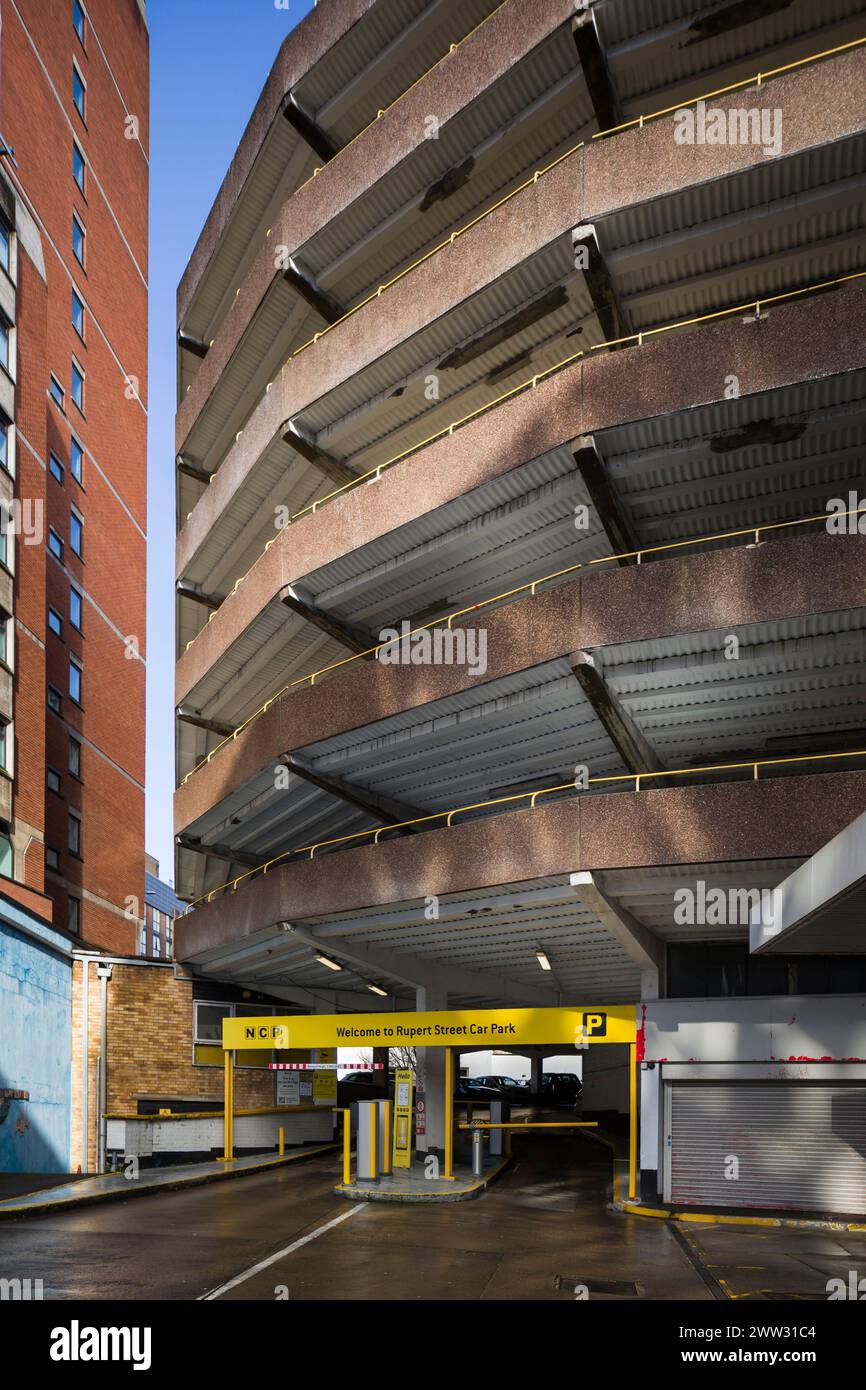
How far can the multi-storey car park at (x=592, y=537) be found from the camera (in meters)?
19.5

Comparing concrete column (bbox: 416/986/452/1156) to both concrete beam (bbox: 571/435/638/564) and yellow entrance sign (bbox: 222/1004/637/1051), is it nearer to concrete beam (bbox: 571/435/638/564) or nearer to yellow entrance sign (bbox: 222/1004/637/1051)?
yellow entrance sign (bbox: 222/1004/637/1051)

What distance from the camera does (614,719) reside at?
70.2ft

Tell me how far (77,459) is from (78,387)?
281 centimetres

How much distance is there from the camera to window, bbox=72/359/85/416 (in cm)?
4641

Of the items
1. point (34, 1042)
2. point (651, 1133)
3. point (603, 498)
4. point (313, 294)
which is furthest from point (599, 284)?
point (34, 1042)

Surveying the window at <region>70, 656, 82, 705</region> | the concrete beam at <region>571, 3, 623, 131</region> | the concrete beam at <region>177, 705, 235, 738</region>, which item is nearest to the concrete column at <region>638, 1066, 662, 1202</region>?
the concrete beam at <region>571, 3, 623, 131</region>

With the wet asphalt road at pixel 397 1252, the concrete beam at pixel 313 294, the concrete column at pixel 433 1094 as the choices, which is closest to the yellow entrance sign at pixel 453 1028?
the wet asphalt road at pixel 397 1252

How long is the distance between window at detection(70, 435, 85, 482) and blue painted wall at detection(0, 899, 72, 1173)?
21224mm

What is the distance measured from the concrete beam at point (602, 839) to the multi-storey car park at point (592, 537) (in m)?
0.06

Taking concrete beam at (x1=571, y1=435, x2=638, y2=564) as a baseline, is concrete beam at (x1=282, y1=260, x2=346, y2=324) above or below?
above

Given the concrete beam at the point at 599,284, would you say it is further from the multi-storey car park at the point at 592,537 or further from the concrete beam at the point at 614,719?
the concrete beam at the point at 614,719
